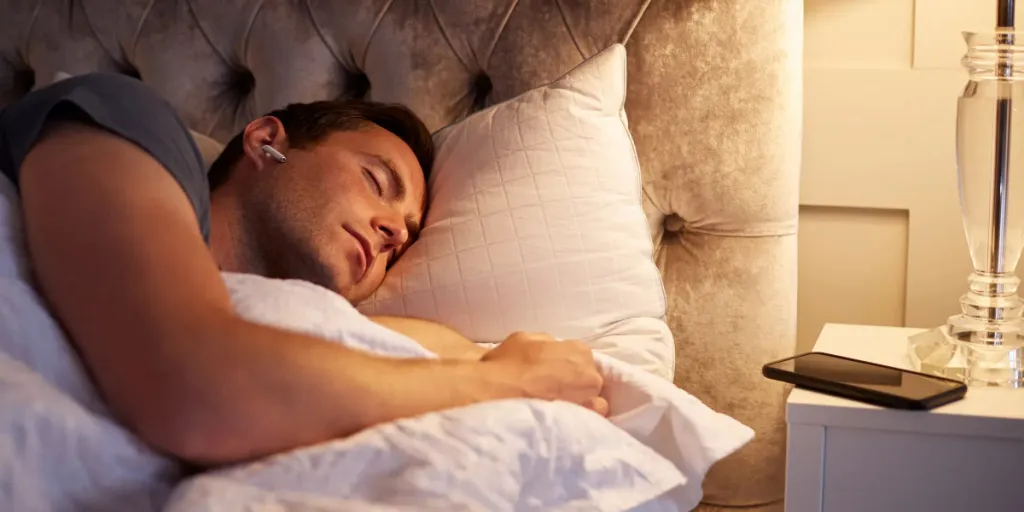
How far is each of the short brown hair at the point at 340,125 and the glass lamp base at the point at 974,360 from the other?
708 millimetres

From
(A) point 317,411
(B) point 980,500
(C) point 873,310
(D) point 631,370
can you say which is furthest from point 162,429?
(C) point 873,310

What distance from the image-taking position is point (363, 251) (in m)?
1.32

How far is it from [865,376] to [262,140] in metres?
0.84

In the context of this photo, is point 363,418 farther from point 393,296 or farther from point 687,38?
point 687,38

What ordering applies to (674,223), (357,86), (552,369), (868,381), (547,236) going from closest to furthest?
(552,369), (868,381), (547,236), (674,223), (357,86)

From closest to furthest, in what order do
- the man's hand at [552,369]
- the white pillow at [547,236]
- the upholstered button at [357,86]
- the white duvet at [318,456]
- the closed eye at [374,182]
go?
the white duvet at [318,456], the man's hand at [552,369], the white pillow at [547,236], the closed eye at [374,182], the upholstered button at [357,86]

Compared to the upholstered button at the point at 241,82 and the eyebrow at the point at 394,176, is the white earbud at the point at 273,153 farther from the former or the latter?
the upholstered button at the point at 241,82

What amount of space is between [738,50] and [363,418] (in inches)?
33.0

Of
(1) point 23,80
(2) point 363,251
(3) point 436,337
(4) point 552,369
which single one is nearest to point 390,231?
(2) point 363,251

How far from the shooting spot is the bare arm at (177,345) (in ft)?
2.73

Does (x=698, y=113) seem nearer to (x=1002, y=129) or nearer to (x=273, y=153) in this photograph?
(x=1002, y=129)

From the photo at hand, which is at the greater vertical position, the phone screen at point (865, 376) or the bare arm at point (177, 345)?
the bare arm at point (177, 345)

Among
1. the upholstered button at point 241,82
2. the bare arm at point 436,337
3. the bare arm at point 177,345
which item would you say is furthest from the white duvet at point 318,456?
the upholstered button at point 241,82

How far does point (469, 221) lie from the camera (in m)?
1.32
